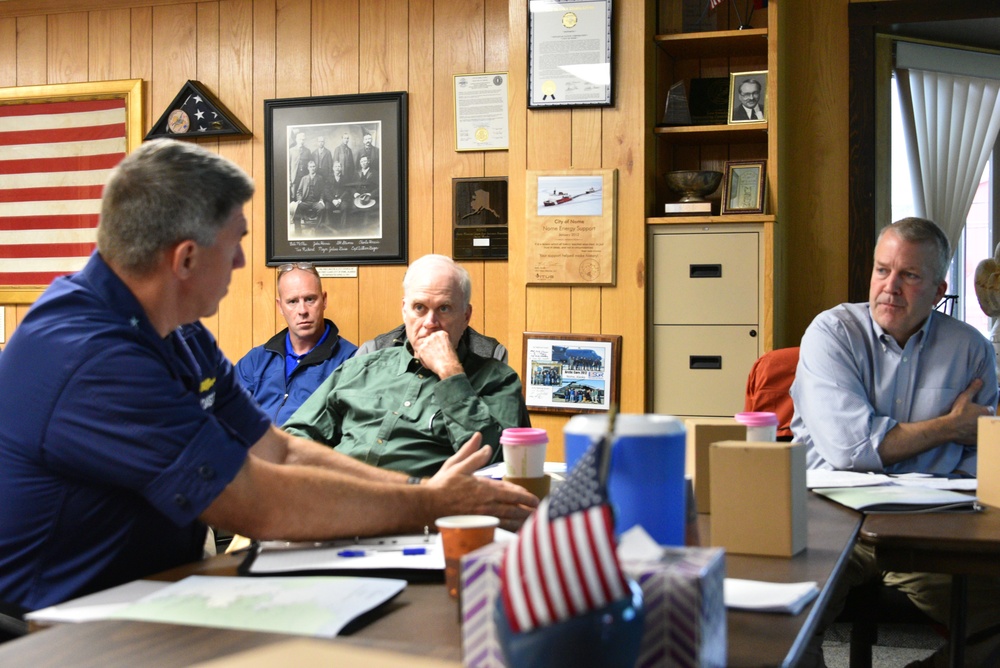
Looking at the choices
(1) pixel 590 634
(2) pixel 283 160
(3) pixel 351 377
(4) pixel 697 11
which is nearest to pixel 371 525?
(1) pixel 590 634

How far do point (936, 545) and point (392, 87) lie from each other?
3.63 metres

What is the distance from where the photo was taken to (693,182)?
3.89 meters

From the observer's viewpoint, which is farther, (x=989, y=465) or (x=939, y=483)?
(x=939, y=483)

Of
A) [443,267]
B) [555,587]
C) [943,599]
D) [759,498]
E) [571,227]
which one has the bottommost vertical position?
[943,599]

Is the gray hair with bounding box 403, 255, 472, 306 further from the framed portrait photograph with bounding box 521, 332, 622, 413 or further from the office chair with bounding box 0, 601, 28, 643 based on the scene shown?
the office chair with bounding box 0, 601, 28, 643

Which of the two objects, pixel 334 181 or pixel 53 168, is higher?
pixel 53 168

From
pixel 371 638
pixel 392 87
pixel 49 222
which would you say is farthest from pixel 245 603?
pixel 49 222

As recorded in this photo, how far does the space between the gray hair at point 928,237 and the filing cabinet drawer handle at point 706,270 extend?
3.72 ft

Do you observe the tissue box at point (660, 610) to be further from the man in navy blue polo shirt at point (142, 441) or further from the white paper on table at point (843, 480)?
the white paper on table at point (843, 480)

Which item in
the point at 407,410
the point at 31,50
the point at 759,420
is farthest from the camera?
the point at 31,50

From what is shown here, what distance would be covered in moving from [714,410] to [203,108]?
111 inches

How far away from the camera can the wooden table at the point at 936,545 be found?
1.48 meters

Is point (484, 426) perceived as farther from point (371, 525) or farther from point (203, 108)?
point (203, 108)

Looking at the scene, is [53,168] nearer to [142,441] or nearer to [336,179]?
[336,179]
